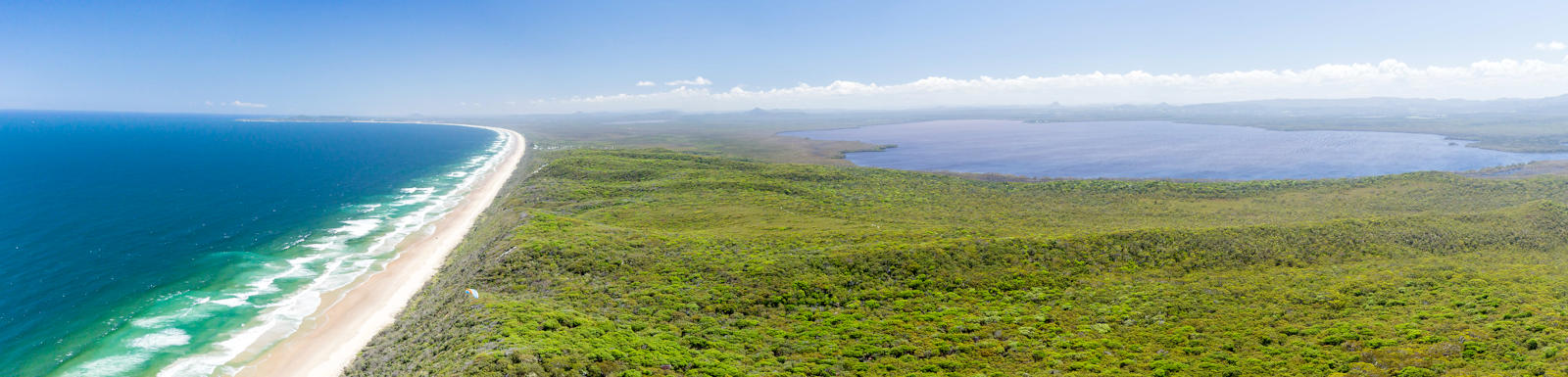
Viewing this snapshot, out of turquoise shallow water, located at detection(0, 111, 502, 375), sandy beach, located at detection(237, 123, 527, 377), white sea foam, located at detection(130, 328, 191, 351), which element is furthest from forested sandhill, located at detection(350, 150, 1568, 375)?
white sea foam, located at detection(130, 328, 191, 351)

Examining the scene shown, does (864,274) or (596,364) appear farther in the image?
(864,274)

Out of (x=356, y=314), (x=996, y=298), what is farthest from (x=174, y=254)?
(x=996, y=298)

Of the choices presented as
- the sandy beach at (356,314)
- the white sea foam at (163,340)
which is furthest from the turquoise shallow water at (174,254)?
the sandy beach at (356,314)

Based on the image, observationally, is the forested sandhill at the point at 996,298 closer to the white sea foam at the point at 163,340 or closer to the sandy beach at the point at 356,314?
the sandy beach at the point at 356,314

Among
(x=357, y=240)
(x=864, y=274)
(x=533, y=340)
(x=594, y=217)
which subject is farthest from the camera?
(x=594, y=217)

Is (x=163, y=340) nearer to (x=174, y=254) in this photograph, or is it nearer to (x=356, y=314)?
(x=356, y=314)

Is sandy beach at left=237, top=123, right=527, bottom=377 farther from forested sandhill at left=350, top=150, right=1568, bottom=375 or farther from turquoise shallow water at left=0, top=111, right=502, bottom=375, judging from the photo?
forested sandhill at left=350, top=150, right=1568, bottom=375

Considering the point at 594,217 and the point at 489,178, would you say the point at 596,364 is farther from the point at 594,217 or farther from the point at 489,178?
the point at 489,178

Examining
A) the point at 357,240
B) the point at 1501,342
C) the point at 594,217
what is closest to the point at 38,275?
the point at 357,240
